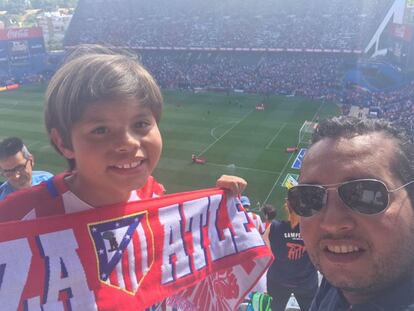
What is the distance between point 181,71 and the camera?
164 ft

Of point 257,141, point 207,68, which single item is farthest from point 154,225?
point 207,68

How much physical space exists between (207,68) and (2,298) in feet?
160

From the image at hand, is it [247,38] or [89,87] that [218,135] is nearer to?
[89,87]

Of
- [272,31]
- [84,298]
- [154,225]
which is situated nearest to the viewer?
[84,298]

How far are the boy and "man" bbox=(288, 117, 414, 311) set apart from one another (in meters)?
1.01

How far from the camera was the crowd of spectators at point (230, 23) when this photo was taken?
50.0m

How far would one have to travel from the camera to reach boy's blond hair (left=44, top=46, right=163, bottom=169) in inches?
91.1

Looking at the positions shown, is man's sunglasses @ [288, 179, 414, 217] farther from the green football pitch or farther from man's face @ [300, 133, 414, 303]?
the green football pitch

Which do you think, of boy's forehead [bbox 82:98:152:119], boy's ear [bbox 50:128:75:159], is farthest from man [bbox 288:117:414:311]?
boy's ear [bbox 50:128:75:159]

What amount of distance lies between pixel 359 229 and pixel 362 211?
0.09m

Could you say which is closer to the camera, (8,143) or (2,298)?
(2,298)

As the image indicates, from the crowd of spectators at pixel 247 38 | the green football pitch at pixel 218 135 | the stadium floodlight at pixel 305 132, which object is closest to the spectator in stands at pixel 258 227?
the green football pitch at pixel 218 135

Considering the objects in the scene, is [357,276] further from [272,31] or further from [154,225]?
[272,31]

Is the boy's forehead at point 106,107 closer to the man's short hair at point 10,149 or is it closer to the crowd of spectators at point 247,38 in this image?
the man's short hair at point 10,149
